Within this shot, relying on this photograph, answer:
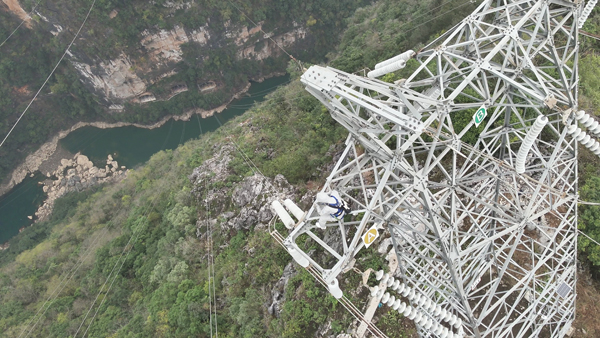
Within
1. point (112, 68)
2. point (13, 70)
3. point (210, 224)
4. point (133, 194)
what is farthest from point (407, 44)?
point (13, 70)

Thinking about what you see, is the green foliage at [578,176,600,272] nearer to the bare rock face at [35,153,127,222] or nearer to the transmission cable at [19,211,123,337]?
the transmission cable at [19,211,123,337]

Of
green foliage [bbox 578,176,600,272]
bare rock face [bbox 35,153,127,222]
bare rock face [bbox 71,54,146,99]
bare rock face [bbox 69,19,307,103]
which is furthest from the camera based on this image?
bare rock face [bbox 71,54,146,99]

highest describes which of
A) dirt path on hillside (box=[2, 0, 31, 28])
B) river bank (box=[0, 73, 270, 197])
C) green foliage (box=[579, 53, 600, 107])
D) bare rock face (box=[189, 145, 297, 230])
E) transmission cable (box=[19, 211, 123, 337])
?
dirt path on hillside (box=[2, 0, 31, 28])

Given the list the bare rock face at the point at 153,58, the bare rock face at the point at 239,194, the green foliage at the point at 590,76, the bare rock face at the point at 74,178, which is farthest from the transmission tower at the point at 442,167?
the bare rock face at the point at 74,178

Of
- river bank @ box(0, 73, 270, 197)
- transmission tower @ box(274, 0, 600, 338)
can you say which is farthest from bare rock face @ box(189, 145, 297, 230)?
river bank @ box(0, 73, 270, 197)

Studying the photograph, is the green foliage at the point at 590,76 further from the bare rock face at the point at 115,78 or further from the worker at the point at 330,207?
the bare rock face at the point at 115,78

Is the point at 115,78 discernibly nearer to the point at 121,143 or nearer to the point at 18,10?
the point at 121,143
